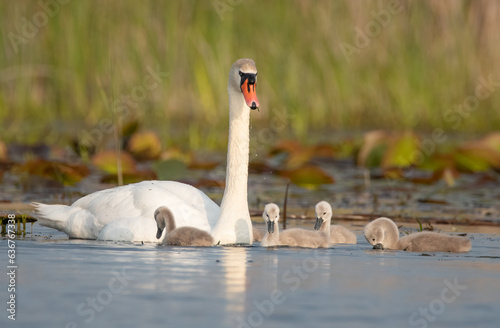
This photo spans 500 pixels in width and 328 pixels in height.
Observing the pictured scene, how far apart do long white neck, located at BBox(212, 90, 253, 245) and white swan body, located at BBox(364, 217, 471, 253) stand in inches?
34.4

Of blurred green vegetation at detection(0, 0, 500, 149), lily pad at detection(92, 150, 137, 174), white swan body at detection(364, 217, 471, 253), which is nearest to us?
white swan body at detection(364, 217, 471, 253)

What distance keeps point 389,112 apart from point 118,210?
8.47 m

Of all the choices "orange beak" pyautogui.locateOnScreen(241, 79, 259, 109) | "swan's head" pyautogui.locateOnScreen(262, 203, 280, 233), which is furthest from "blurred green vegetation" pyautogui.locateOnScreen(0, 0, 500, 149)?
"swan's head" pyautogui.locateOnScreen(262, 203, 280, 233)

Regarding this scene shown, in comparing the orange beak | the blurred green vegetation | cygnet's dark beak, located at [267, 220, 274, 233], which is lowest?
cygnet's dark beak, located at [267, 220, 274, 233]

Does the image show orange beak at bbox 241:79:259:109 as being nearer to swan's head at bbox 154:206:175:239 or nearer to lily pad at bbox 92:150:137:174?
swan's head at bbox 154:206:175:239

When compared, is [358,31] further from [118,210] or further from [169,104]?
[118,210]

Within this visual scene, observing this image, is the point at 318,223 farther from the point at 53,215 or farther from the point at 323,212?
the point at 53,215

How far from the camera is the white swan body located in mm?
7398

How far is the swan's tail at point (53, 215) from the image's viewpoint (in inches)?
321

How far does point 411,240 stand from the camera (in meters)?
7.64

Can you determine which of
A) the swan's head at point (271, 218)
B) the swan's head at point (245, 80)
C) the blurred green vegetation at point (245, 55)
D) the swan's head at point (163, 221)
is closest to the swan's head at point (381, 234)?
the swan's head at point (271, 218)

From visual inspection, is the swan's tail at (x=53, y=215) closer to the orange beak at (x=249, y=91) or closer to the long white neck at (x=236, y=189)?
the long white neck at (x=236, y=189)

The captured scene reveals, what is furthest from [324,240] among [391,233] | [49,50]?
[49,50]

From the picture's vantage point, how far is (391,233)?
7625 mm
